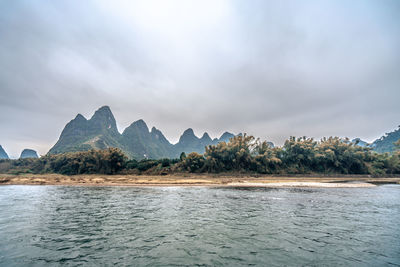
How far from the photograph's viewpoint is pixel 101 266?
19.8ft

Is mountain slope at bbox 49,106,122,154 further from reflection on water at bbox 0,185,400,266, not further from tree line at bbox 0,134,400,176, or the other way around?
reflection on water at bbox 0,185,400,266

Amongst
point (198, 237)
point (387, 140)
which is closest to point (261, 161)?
point (198, 237)

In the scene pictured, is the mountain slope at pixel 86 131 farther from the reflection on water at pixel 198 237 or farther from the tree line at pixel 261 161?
the reflection on water at pixel 198 237

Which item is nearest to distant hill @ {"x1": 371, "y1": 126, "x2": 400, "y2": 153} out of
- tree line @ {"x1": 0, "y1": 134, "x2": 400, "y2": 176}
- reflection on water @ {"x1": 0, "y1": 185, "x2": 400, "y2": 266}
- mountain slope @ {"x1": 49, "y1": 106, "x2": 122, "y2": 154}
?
tree line @ {"x1": 0, "y1": 134, "x2": 400, "y2": 176}

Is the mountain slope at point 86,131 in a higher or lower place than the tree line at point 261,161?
higher

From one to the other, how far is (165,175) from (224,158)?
16353 mm

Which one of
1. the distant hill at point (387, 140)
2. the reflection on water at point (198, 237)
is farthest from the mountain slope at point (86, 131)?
the distant hill at point (387, 140)

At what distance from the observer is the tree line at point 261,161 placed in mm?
49344

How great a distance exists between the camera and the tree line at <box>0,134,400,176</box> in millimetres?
49344

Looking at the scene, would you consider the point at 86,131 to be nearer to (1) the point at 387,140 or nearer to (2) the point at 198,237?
(2) the point at 198,237

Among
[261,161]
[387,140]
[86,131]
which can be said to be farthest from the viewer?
[86,131]

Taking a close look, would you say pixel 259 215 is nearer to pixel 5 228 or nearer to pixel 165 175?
pixel 5 228

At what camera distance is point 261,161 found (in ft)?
163

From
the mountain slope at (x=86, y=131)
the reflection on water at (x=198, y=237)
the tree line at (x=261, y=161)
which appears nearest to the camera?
the reflection on water at (x=198, y=237)
